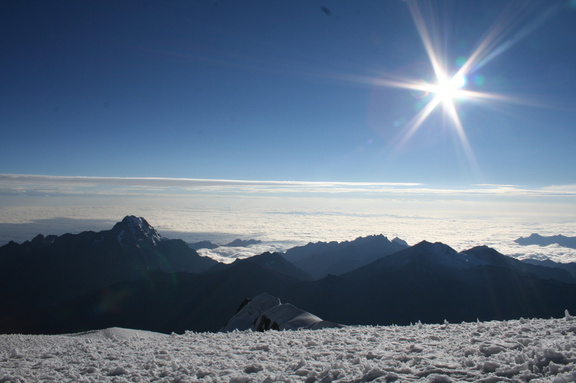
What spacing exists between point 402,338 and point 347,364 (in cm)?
486

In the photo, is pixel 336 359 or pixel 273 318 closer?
pixel 336 359

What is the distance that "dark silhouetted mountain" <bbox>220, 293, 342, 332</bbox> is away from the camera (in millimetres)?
46688

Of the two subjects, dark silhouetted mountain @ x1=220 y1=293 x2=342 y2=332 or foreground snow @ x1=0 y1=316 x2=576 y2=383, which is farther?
dark silhouetted mountain @ x1=220 y1=293 x2=342 y2=332

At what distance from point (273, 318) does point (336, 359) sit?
46133 millimetres

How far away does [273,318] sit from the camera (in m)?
53.2

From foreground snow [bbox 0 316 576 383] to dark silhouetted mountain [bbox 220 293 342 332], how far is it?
95.0ft

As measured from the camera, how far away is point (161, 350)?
43.5ft

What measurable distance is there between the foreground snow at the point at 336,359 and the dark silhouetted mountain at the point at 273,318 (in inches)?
1140

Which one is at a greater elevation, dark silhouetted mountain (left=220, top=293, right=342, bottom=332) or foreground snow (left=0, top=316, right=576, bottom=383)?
foreground snow (left=0, top=316, right=576, bottom=383)

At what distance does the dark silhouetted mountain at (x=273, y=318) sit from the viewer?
4669 cm

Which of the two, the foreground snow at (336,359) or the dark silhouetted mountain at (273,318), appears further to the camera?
the dark silhouetted mountain at (273,318)

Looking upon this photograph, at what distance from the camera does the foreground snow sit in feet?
24.7

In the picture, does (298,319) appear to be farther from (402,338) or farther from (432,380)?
(432,380)

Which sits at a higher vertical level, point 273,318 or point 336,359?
point 336,359
